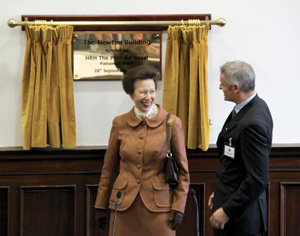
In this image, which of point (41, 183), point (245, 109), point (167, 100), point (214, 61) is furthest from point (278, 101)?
point (41, 183)

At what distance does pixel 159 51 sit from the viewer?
3453mm

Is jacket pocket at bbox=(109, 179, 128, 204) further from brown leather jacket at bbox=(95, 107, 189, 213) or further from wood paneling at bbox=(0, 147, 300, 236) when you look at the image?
wood paneling at bbox=(0, 147, 300, 236)

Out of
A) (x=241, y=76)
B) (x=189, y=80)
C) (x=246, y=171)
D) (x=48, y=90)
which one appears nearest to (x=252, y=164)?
(x=246, y=171)

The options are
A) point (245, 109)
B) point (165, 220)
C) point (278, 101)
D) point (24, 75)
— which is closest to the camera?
point (245, 109)

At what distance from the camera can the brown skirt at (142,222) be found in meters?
2.62

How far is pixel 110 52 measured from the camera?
136 inches

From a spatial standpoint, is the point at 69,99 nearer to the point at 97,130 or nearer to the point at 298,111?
the point at 97,130

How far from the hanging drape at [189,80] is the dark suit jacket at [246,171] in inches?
34.8

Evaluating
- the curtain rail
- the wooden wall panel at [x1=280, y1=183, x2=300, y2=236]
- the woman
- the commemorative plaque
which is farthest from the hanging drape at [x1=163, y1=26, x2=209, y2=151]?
the wooden wall panel at [x1=280, y1=183, x2=300, y2=236]

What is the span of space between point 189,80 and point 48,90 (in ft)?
3.52

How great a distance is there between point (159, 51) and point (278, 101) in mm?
1037

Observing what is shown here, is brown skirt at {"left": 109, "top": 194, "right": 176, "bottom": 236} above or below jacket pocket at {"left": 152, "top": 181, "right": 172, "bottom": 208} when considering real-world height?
below

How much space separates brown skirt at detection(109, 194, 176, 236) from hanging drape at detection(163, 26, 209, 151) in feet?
2.72

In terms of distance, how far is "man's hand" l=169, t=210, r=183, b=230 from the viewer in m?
2.63
